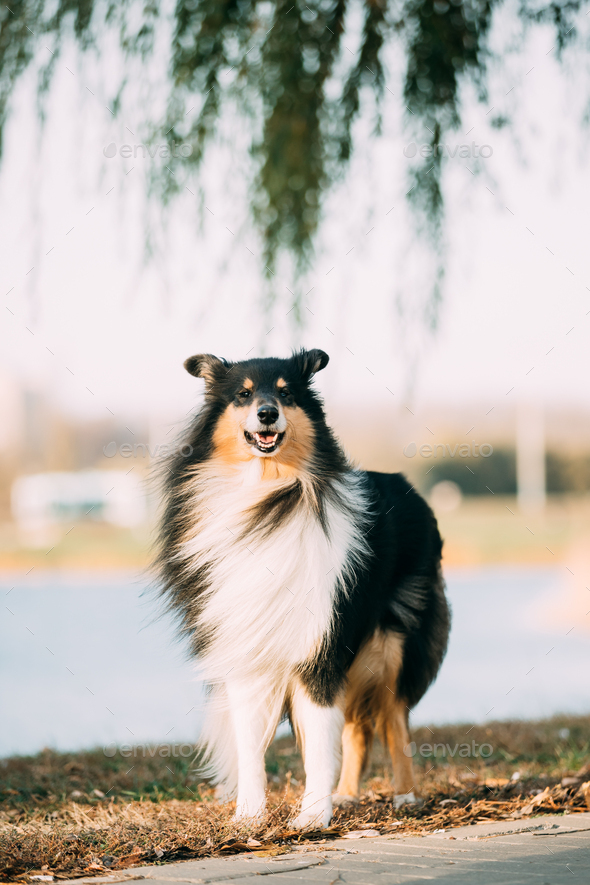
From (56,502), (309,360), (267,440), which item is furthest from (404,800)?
(56,502)

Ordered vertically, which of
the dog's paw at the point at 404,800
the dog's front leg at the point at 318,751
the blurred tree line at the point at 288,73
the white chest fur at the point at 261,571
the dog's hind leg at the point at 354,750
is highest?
the blurred tree line at the point at 288,73

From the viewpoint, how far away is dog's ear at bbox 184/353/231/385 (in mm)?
3893

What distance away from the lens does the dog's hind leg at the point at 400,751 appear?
13.4ft

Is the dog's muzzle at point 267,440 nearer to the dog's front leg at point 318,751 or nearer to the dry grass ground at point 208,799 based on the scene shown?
the dog's front leg at point 318,751

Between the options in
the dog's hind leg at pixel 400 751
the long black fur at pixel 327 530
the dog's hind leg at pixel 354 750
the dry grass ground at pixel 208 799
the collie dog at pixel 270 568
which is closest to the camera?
the dry grass ground at pixel 208 799

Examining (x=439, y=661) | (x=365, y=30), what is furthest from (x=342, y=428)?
(x=365, y=30)

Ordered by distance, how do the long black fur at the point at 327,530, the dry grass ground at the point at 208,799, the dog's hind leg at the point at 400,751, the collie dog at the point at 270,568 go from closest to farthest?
the dry grass ground at the point at 208,799, the collie dog at the point at 270,568, the long black fur at the point at 327,530, the dog's hind leg at the point at 400,751

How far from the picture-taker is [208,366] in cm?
392

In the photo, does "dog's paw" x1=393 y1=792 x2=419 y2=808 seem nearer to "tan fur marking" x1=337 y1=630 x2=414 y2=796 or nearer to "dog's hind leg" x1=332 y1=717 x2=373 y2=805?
"tan fur marking" x1=337 y1=630 x2=414 y2=796

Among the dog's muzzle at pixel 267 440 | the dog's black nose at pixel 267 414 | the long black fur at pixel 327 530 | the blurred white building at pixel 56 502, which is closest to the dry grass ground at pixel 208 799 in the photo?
the long black fur at pixel 327 530

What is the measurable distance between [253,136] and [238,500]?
1.65 meters

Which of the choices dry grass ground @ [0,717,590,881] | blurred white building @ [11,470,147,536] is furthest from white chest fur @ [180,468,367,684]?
blurred white building @ [11,470,147,536]

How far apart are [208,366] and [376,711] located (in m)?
1.83

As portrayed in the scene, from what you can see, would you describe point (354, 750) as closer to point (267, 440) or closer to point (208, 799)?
point (208, 799)
